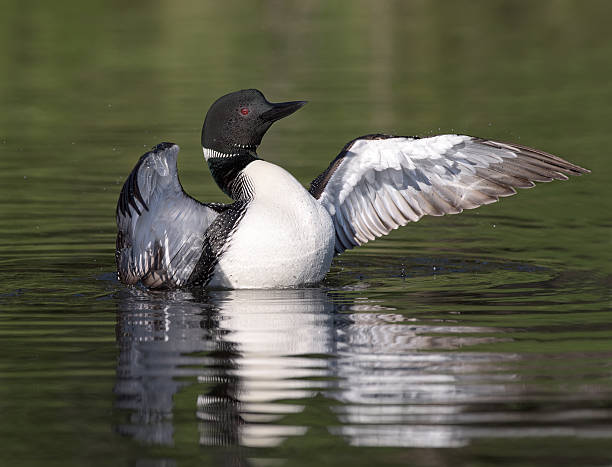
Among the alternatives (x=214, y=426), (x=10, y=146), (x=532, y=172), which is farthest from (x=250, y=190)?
(x=10, y=146)

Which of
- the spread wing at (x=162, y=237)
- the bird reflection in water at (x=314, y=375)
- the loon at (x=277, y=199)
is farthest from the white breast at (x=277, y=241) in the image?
the bird reflection in water at (x=314, y=375)

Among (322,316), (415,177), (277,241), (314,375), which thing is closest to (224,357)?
(314,375)

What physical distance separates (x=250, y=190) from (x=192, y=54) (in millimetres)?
14965

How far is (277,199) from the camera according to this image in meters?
7.82

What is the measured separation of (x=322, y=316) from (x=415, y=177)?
1.97m

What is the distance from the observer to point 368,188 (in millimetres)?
8781

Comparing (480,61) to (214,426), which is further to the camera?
(480,61)

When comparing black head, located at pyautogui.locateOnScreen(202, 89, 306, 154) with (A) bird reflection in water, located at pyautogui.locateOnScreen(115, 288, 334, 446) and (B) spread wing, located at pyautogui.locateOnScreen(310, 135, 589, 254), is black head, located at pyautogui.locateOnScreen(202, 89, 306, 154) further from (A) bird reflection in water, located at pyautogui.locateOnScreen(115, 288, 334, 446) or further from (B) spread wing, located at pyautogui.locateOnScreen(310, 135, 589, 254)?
(A) bird reflection in water, located at pyautogui.locateOnScreen(115, 288, 334, 446)

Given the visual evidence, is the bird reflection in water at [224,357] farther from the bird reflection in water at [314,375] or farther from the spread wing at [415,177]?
the spread wing at [415,177]

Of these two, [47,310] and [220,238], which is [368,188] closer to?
[220,238]

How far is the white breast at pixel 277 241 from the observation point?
25.3 feet

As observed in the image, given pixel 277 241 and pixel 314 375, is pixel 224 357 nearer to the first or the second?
pixel 314 375

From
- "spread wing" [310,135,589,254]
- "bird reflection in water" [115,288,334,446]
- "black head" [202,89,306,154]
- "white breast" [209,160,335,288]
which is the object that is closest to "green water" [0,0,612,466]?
"bird reflection in water" [115,288,334,446]

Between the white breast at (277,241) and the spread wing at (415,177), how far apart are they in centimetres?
66
